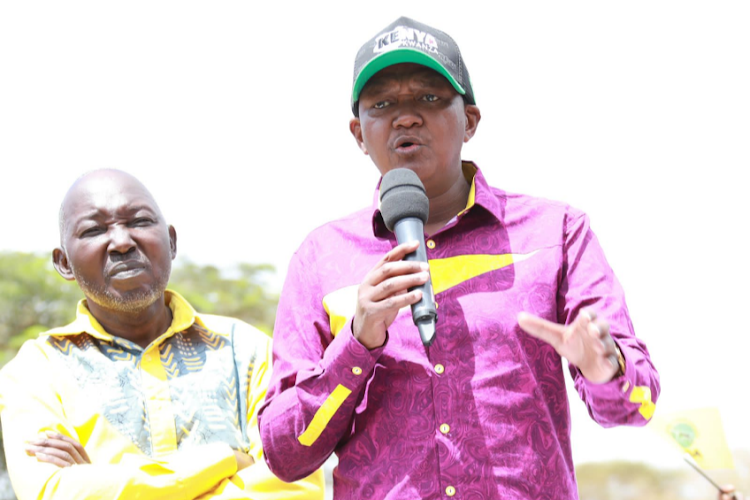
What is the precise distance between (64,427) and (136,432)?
0.98ft

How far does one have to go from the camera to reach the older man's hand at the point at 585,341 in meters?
2.26

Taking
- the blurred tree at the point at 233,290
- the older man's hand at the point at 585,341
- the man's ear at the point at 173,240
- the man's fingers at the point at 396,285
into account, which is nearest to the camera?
the older man's hand at the point at 585,341

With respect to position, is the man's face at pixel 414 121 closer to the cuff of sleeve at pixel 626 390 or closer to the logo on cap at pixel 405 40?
the logo on cap at pixel 405 40

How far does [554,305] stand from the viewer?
283cm

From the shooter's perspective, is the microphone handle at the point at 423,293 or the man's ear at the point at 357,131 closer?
the microphone handle at the point at 423,293

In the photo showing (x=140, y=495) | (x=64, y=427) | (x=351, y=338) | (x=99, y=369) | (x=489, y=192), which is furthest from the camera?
(x=99, y=369)

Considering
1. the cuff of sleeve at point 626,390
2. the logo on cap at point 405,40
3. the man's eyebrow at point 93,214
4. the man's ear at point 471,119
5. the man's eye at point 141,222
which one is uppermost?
the logo on cap at point 405,40

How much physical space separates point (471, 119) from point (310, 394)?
51.2 inches

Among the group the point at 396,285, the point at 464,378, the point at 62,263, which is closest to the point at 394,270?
the point at 396,285

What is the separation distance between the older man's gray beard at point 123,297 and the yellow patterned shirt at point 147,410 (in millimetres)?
144

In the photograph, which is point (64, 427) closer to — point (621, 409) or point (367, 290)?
point (367, 290)

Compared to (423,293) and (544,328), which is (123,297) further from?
(544,328)

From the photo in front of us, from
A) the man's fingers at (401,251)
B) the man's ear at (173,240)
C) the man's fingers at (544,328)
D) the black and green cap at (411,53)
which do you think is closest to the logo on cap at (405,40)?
the black and green cap at (411,53)

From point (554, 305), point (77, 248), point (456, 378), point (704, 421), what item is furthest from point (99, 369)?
point (704, 421)
